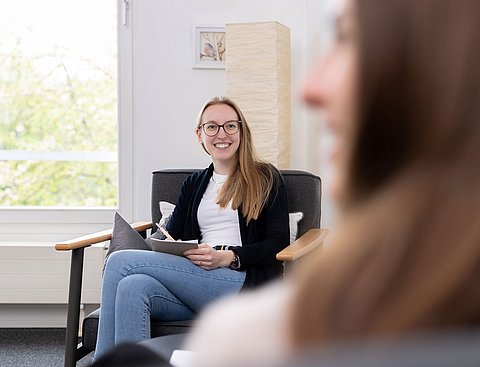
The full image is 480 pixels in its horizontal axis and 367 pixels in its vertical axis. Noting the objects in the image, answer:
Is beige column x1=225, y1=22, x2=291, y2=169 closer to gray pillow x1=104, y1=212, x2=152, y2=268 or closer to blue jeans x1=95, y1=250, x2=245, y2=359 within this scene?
gray pillow x1=104, y1=212, x2=152, y2=268

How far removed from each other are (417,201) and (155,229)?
3389 mm

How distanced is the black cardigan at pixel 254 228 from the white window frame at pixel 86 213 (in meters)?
1.00

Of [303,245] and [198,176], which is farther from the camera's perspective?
[198,176]

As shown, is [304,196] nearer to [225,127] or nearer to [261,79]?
[225,127]

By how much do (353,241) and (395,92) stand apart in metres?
0.07

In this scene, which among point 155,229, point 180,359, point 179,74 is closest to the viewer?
point 180,359

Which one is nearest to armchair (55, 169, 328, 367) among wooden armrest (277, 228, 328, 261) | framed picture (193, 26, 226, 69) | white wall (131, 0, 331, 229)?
wooden armrest (277, 228, 328, 261)

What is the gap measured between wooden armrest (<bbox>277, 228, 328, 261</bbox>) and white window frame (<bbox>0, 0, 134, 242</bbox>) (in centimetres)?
134

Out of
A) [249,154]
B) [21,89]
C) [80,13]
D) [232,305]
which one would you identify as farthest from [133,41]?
[232,305]

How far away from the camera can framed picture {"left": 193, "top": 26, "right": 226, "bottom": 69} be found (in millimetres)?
4355

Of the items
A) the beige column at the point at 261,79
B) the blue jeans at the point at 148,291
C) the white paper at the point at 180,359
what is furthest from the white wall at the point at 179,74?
the white paper at the point at 180,359

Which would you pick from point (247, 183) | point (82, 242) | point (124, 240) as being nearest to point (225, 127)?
point (247, 183)

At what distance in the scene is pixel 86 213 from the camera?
455 centimetres

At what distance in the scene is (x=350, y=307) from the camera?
38cm
